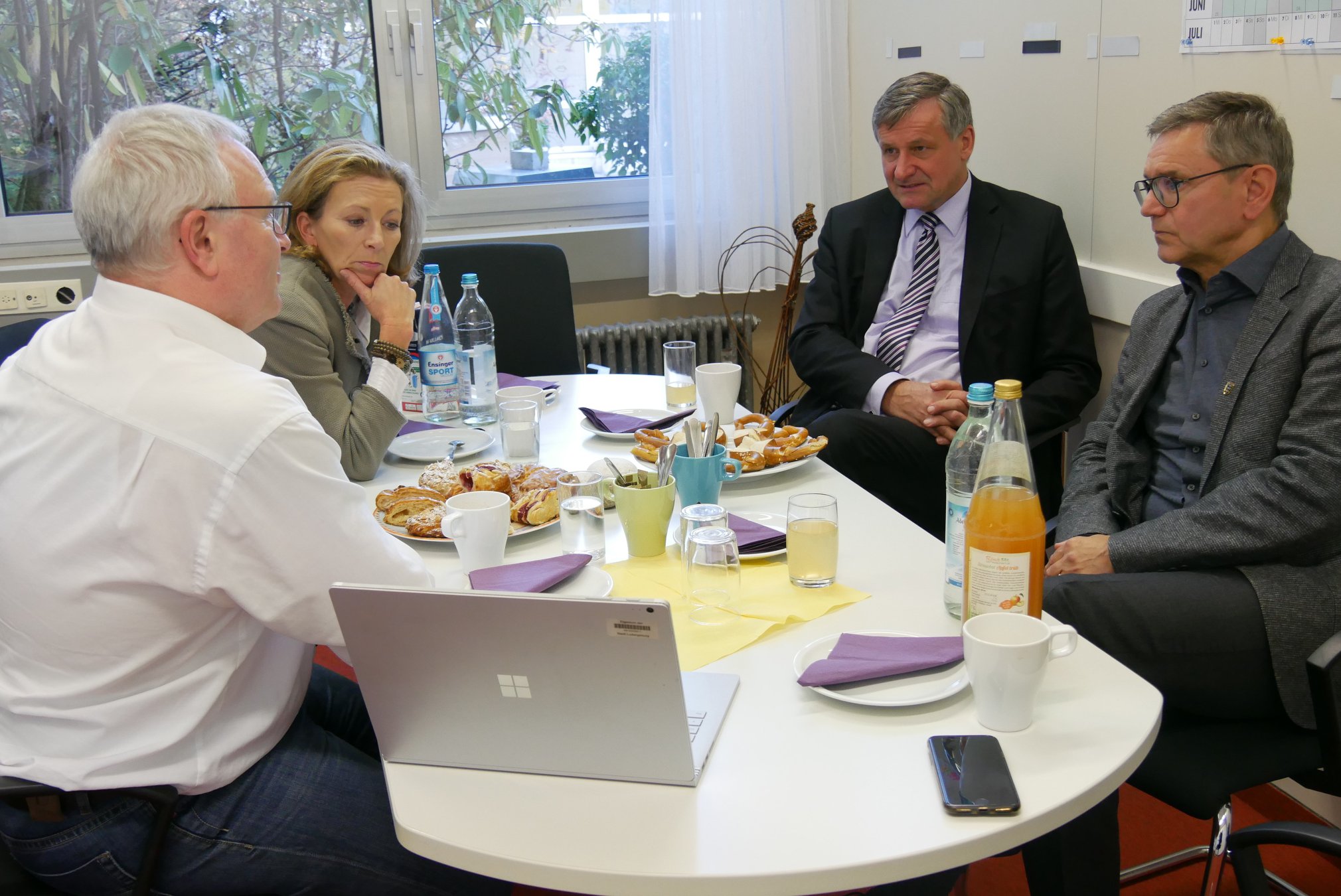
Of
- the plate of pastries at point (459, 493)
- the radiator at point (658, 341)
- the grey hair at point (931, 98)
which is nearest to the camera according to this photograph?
the plate of pastries at point (459, 493)

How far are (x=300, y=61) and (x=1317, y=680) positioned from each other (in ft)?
10.7

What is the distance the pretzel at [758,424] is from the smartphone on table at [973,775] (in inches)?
35.4

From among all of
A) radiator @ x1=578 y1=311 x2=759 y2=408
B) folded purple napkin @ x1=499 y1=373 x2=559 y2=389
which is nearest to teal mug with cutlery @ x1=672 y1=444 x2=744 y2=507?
folded purple napkin @ x1=499 y1=373 x2=559 y2=389

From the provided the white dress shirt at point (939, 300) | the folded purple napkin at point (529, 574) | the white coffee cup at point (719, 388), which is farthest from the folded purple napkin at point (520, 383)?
the folded purple napkin at point (529, 574)

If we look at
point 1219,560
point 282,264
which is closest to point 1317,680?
point 1219,560

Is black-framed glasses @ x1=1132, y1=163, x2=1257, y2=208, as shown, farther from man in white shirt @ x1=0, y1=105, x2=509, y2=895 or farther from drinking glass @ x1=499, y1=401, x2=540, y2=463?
man in white shirt @ x1=0, y1=105, x2=509, y2=895

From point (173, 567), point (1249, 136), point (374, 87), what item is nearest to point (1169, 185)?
point (1249, 136)

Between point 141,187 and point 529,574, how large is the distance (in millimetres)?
617

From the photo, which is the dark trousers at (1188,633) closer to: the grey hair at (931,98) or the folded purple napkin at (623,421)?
the folded purple napkin at (623,421)

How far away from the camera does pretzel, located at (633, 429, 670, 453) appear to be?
1.90m

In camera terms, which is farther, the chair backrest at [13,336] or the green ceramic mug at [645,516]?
the chair backrest at [13,336]

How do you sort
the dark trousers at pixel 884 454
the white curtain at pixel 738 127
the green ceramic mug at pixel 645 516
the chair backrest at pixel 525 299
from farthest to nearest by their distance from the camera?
the white curtain at pixel 738 127
the chair backrest at pixel 525 299
the dark trousers at pixel 884 454
the green ceramic mug at pixel 645 516

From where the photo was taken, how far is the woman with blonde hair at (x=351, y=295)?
6.31 ft

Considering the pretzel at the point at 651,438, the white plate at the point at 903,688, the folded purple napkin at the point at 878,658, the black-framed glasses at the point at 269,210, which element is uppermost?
the black-framed glasses at the point at 269,210
